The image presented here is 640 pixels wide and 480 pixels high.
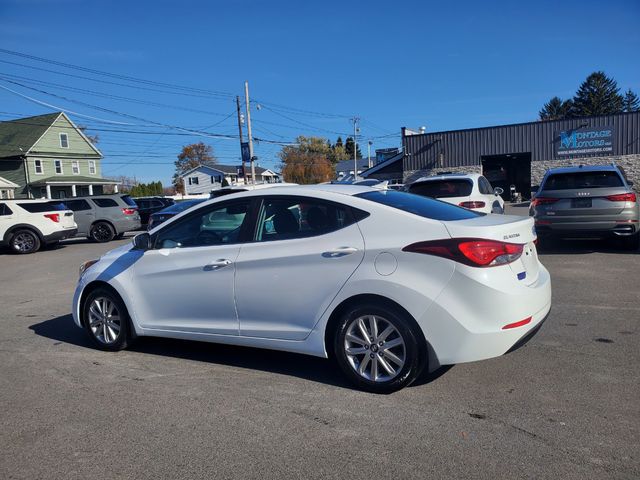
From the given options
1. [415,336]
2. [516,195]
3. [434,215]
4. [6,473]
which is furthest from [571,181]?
[516,195]

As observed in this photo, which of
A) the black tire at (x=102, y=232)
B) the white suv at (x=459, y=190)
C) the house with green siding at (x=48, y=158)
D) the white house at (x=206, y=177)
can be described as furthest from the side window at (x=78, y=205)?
the white house at (x=206, y=177)

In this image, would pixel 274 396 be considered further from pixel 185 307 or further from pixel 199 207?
pixel 199 207

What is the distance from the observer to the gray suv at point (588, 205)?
397 inches

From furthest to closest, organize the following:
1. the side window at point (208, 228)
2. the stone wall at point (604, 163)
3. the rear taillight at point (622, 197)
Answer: the stone wall at point (604, 163)
the rear taillight at point (622, 197)
the side window at point (208, 228)

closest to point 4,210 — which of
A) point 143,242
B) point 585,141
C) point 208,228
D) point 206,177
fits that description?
point 143,242

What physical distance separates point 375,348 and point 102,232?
710 inches

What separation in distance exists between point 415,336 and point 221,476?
167 cm

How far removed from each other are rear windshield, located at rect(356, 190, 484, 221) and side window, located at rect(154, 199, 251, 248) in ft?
3.88

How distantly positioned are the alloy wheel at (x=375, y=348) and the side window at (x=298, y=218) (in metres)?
0.82

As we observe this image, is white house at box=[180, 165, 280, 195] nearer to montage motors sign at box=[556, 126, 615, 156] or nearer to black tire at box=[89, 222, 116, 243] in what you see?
montage motors sign at box=[556, 126, 615, 156]

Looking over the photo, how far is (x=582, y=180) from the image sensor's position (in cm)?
1046

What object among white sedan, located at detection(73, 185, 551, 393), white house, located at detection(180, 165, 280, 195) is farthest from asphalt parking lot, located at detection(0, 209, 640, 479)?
white house, located at detection(180, 165, 280, 195)

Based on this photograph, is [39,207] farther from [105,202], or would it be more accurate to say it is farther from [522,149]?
[522,149]

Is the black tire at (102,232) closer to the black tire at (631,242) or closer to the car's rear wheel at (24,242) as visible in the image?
the car's rear wheel at (24,242)
